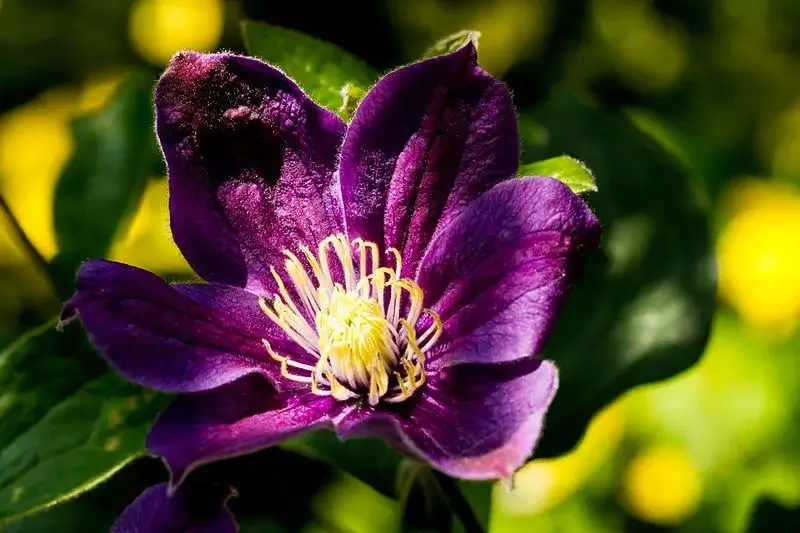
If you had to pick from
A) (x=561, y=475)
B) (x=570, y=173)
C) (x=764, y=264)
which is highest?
(x=570, y=173)

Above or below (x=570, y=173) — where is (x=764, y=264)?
below

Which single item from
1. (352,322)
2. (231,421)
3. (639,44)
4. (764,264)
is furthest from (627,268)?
(639,44)

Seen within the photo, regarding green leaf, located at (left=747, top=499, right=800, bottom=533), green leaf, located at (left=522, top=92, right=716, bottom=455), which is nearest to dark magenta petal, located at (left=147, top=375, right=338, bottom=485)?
green leaf, located at (left=522, top=92, right=716, bottom=455)

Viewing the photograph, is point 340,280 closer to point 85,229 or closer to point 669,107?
point 85,229

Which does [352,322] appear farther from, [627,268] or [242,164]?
[627,268]

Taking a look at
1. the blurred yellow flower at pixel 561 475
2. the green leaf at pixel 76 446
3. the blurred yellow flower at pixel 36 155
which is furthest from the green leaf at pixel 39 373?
the blurred yellow flower at pixel 561 475

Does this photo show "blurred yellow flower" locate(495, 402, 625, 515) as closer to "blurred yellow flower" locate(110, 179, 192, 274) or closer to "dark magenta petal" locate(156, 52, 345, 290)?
"blurred yellow flower" locate(110, 179, 192, 274)

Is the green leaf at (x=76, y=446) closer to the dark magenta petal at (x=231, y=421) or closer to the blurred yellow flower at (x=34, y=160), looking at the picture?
the dark magenta petal at (x=231, y=421)

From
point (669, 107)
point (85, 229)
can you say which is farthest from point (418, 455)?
point (669, 107)
